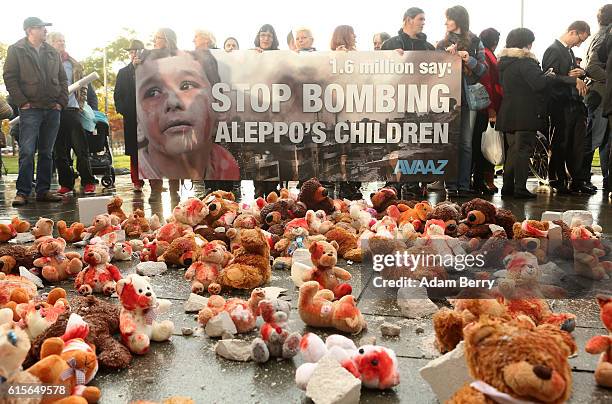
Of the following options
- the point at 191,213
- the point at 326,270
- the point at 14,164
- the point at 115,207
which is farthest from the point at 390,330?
the point at 14,164

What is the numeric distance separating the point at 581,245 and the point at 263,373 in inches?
72.1

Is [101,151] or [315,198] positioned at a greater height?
[315,198]

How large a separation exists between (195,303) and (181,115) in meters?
3.95

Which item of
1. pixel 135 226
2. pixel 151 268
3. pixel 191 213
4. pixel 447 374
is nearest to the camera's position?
pixel 447 374

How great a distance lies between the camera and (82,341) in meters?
1.63

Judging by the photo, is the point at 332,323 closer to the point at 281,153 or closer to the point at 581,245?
the point at 581,245

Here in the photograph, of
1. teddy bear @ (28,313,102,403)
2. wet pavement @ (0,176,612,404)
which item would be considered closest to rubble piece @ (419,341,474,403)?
wet pavement @ (0,176,612,404)

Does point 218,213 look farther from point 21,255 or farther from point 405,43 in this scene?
point 405,43

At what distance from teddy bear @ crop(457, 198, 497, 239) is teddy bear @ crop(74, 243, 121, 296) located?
1.64 meters

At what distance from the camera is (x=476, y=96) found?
621 centimetres

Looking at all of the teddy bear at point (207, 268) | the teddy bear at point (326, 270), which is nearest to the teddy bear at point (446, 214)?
the teddy bear at point (326, 270)

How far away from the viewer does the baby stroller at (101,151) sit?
8258mm

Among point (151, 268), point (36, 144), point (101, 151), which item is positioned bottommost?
point (101, 151)

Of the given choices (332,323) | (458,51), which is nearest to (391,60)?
(458,51)
